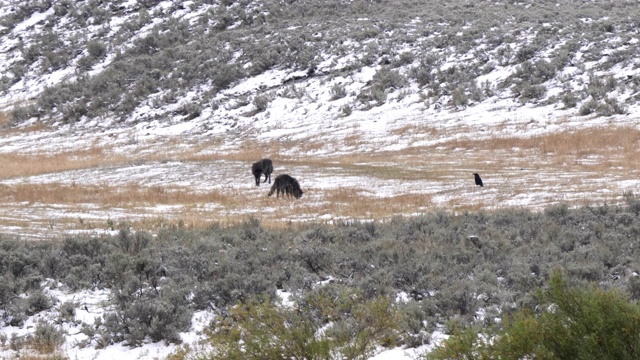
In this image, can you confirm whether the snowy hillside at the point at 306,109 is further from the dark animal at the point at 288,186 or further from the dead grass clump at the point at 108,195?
the dark animal at the point at 288,186

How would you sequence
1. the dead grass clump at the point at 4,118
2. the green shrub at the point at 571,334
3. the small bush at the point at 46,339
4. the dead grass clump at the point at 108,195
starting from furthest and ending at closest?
→ the dead grass clump at the point at 4,118 < the dead grass clump at the point at 108,195 < the small bush at the point at 46,339 < the green shrub at the point at 571,334

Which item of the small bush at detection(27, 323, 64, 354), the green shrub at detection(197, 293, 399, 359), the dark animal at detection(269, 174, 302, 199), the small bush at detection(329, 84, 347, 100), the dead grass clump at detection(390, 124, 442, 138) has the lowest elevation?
the dead grass clump at detection(390, 124, 442, 138)

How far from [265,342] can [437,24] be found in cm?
4903

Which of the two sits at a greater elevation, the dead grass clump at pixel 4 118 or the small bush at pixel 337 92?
the dead grass clump at pixel 4 118

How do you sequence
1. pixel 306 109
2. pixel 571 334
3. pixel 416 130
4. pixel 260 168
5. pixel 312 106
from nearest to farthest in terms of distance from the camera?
pixel 571 334
pixel 260 168
pixel 416 130
pixel 306 109
pixel 312 106

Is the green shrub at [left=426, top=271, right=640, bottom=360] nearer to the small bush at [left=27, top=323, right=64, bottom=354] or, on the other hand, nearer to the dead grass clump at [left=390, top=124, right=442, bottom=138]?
the small bush at [left=27, top=323, right=64, bottom=354]

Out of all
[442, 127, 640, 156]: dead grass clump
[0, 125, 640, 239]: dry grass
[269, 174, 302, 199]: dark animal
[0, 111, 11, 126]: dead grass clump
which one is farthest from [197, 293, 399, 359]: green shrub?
[0, 111, 11, 126]: dead grass clump

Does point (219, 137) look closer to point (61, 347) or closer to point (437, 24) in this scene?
point (437, 24)

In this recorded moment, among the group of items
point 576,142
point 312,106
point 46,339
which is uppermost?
point 46,339

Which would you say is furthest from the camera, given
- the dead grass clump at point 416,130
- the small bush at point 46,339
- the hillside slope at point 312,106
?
the dead grass clump at point 416,130

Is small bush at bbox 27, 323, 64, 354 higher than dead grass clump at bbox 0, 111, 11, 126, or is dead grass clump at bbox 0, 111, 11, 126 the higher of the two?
dead grass clump at bbox 0, 111, 11, 126

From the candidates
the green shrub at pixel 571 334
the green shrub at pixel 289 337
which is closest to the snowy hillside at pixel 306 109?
the green shrub at pixel 289 337

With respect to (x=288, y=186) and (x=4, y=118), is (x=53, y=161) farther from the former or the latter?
(x=288, y=186)

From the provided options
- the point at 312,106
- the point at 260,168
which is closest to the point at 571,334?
the point at 260,168
